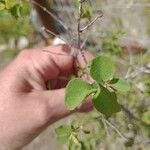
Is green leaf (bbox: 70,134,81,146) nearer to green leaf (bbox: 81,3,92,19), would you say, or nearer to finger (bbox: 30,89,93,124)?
finger (bbox: 30,89,93,124)

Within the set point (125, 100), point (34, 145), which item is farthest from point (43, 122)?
point (34, 145)

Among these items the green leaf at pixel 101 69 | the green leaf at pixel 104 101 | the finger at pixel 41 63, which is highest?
the green leaf at pixel 101 69

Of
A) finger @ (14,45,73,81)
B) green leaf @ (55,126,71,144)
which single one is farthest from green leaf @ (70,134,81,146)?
finger @ (14,45,73,81)

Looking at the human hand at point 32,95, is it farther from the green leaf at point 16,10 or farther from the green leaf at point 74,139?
the green leaf at point 16,10

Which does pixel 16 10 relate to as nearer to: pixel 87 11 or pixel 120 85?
pixel 87 11

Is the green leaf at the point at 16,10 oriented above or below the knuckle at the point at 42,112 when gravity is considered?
above

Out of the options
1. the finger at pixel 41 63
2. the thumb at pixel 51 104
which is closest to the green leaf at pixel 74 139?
the thumb at pixel 51 104

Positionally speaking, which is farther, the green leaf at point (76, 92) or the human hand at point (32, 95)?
the human hand at point (32, 95)

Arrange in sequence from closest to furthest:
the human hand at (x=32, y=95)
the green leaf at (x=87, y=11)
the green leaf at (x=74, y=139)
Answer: the green leaf at (x=87, y=11), the green leaf at (x=74, y=139), the human hand at (x=32, y=95)
